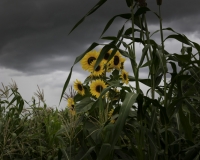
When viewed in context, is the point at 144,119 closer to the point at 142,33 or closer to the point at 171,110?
the point at 171,110

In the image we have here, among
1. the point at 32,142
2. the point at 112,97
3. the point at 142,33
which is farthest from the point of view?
the point at 32,142

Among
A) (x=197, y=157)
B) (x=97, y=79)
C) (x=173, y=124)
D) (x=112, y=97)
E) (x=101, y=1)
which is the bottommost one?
(x=197, y=157)

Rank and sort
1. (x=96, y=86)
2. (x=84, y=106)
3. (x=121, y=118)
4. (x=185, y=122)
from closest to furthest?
(x=121, y=118), (x=185, y=122), (x=84, y=106), (x=96, y=86)

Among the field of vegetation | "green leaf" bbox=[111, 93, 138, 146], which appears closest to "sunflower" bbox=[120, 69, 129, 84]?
the field of vegetation

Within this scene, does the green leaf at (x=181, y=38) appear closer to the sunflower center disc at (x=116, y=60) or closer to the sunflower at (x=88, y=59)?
the sunflower center disc at (x=116, y=60)

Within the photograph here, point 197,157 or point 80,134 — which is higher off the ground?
point 80,134

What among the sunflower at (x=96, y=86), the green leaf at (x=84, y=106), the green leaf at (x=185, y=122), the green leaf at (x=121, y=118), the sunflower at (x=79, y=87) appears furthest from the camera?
the sunflower at (x=79, y=87)

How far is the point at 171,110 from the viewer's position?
2.14 m

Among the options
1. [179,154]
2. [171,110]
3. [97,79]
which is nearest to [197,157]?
[179,154]

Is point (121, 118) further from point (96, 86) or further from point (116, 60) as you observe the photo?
point (116, 60)

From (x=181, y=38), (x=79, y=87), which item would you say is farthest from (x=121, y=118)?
(x=79, y=87)

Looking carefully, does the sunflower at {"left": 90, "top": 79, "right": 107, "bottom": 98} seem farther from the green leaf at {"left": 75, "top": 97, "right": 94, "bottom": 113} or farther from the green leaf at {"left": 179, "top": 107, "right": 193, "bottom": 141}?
the green leaf at {"left": 179, "top": 107, "right": 193, "bottom": 141}

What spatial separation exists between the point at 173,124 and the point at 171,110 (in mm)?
502

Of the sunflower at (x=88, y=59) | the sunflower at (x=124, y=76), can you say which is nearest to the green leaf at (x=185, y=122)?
the sunflower at (x=124, y=76)
